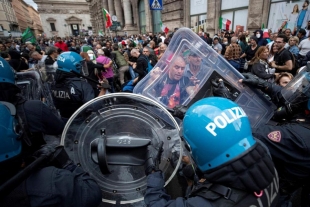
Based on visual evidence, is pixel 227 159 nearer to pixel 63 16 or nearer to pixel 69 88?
pixel 69 88

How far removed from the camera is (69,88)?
6.76 feet

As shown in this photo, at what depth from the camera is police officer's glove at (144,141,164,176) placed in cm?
111

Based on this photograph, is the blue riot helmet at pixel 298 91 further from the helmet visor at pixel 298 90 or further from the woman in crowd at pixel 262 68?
the woman in crowd at pixel 262 68

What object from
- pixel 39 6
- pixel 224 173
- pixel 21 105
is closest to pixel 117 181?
pixel 224 173

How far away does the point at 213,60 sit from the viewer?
A: 1488mm

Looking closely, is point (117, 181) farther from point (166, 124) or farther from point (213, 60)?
→ point (213, 60)

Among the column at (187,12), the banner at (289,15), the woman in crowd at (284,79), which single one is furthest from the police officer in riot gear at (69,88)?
the column at (187,12)

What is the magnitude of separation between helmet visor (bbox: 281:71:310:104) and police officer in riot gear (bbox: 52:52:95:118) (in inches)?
81.0

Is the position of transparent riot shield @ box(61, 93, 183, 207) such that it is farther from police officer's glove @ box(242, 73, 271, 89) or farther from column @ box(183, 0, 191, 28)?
column @ box(183, 0, 191, 28)

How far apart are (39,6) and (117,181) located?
5742 cm

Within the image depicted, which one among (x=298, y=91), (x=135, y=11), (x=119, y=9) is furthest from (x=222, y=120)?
(x=119, y=9)

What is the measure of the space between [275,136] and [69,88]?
2103 mm

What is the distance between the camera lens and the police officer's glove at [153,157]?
3.63 ft

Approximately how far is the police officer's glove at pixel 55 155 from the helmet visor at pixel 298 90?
183cm
